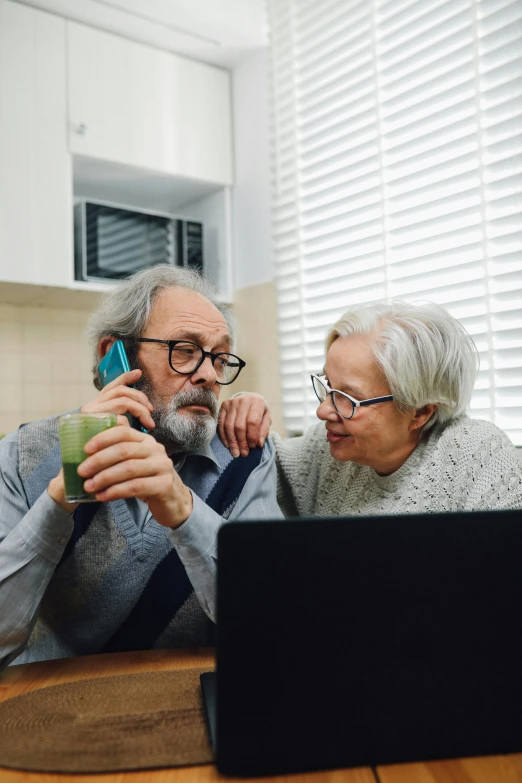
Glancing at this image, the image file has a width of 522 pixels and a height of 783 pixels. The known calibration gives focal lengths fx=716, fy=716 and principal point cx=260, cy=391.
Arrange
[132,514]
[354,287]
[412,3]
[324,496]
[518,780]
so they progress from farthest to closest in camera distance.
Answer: [354,287], [412,3], [324,496], [132,514], [518,780]

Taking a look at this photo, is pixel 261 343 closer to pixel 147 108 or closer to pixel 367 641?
pixel 147 108

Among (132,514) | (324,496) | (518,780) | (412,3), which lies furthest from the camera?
(412,3)

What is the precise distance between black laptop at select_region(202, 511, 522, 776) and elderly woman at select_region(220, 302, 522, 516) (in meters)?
0.62

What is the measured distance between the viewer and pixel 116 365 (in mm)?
1418

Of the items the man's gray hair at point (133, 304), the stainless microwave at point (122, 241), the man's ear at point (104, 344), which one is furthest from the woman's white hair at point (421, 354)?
the stainless microwave at point (122, 241)

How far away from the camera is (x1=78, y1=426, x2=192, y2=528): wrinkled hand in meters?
0.93

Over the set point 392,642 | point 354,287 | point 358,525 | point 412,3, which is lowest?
point 392,642

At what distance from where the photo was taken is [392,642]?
70 cm

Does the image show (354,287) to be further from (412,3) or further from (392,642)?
(392,642)

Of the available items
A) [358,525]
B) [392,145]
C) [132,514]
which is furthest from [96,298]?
[358,525]

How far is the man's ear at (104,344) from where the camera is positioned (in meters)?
1.50

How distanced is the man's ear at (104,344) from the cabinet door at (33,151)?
106 cm

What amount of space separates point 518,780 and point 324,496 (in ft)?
3.03

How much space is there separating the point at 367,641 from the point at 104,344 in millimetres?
991
